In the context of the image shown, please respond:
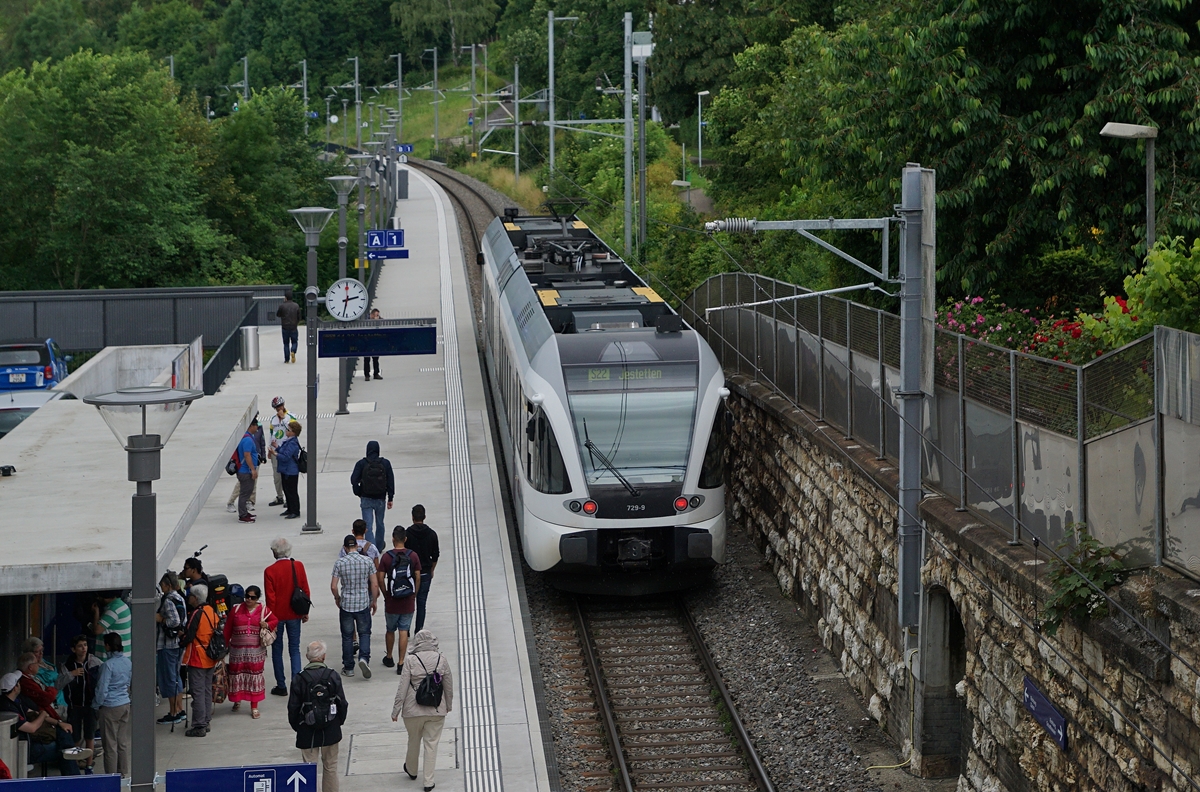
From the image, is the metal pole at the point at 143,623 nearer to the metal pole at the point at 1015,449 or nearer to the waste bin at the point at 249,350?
the metal pole at the point at 1015,449

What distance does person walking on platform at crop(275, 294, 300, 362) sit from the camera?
108ft

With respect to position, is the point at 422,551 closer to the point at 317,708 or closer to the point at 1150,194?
the point at 317,708

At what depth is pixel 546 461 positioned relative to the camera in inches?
662

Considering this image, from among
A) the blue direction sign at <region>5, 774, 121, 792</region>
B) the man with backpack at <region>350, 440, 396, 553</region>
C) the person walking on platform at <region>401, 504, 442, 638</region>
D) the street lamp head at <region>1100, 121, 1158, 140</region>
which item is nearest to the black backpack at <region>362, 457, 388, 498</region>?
the man with backpack at <region>350, 440, 396, 553</region>

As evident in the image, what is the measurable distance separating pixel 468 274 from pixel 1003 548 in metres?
38.7

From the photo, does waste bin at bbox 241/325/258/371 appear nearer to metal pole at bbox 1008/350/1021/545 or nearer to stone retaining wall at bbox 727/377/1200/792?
stone retaining wall at bbox 727/377/1200/792

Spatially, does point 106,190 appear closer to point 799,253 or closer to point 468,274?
point 468,274

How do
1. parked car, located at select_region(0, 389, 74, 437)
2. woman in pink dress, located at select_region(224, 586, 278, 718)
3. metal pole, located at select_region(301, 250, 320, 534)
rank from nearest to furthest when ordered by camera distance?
woman in pink dress, located at select_region(224, 586, 278, 718)
metal pole, located at select_region(301, 250, 320, 534)
parked car, located at select_region(0, 389, 74, 437)

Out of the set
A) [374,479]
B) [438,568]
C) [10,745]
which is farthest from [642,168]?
[10,745]

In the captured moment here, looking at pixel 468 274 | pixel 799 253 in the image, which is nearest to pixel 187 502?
pixel 799 253

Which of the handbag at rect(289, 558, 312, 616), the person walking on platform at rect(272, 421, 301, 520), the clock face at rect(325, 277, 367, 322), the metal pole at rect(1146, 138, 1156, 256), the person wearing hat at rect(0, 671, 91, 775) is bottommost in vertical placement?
the person wearing hat at rect(0, 671, 91, 775)

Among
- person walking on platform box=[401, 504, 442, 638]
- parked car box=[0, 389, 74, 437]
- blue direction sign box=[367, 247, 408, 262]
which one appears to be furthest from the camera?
blue direction sign box=[367, 247, 408, 262]

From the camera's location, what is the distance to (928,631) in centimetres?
1371

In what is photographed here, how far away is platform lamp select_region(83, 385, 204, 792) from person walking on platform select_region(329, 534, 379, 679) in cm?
525
